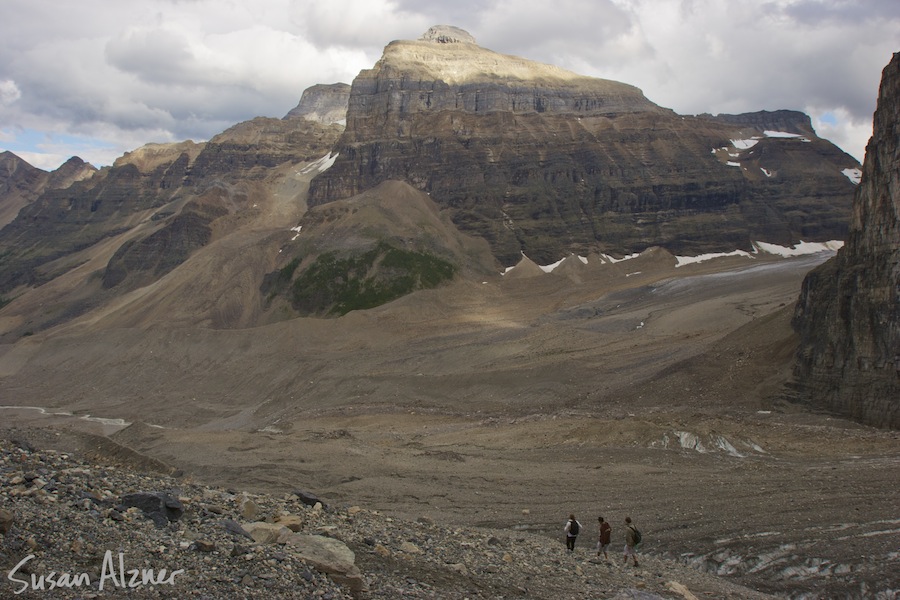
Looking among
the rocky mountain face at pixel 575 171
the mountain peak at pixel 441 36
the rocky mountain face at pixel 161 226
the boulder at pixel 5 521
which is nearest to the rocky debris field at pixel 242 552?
the boulder at pixel 5 521

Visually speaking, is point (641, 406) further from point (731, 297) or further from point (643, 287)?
point (643, 287)

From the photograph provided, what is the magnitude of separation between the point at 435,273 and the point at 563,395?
54.7 meters

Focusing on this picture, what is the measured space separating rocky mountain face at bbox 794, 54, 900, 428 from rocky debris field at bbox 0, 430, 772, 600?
29.6 meters

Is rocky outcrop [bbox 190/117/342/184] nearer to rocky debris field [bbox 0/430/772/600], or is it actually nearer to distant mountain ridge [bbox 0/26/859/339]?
distant mountain ridge [bbox 0/26/859/339]

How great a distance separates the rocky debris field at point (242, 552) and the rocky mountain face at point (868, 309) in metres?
29.6

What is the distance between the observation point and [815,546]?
75.7ft

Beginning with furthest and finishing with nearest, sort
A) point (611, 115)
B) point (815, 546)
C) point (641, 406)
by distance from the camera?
point (611, 115) < point (641, 406) < point (815, 546)

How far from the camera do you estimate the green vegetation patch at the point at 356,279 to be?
350ft

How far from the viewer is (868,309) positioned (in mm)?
46312

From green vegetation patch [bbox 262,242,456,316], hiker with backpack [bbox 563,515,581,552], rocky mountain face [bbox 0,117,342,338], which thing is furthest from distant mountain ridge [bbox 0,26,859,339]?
hiker with backpack [bbox 563,515,581,552]

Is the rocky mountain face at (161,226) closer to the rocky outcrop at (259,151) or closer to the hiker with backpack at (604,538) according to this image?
the rocky outcrop at (259,151)

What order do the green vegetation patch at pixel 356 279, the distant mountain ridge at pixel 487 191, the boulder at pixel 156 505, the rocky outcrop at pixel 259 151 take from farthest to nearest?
the rocky outcrop at pixel 259 151 < the distant mountain ridge at pixel 487 191 < the green vegetation patch at pixel 356 279 < the boulder at pixel 156 505

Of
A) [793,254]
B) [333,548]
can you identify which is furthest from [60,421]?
[793,254]

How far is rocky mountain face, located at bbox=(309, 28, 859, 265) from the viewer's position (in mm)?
134625
